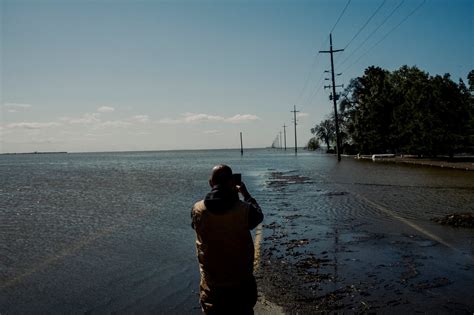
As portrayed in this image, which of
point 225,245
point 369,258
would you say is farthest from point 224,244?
point 369,258

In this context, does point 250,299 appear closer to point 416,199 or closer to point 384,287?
point 384,287

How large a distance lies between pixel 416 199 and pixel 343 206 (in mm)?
3531

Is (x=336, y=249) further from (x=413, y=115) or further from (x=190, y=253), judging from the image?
(x=413, y=115)

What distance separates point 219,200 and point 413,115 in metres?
48.1

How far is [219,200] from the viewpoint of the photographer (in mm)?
3578

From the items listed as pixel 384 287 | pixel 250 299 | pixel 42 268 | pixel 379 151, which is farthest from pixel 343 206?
pixel 379 151

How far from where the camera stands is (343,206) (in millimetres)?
15539

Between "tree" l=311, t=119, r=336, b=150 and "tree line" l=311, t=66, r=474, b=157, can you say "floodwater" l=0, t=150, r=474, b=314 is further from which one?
"tree" l=311, t=119, r=336, b=150

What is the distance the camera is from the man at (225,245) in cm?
362

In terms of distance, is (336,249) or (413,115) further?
(413,115)

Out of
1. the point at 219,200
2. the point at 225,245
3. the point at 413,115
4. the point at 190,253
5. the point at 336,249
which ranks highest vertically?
the point at 413,115

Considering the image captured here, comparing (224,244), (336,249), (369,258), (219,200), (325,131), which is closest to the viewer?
(219,200)

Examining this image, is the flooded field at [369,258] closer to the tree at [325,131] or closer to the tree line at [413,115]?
the tree line at [413,115]

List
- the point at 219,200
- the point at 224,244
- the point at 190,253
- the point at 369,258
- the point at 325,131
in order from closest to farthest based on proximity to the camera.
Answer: the point at 219,200, the point at 224,244, the point at 369,258, the point at 190,253, the point at 325,131
